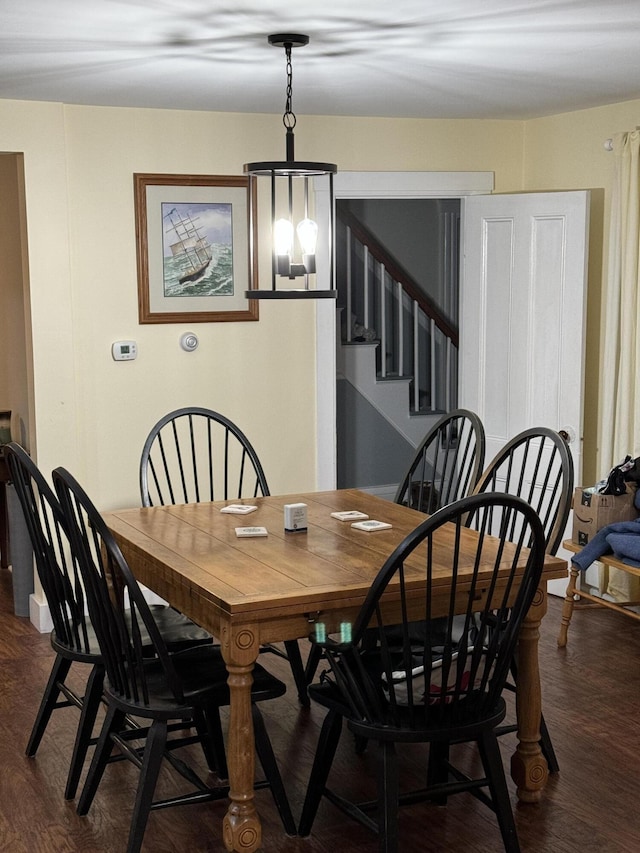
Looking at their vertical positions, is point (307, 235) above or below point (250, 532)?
above

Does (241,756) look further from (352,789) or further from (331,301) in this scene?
(331,301)

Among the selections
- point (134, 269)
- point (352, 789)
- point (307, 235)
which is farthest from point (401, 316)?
point (352, 789)

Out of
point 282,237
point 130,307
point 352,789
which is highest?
point 282,237

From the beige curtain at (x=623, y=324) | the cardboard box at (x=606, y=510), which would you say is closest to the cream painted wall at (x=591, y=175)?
the beige curtain at (x=623, y=324)

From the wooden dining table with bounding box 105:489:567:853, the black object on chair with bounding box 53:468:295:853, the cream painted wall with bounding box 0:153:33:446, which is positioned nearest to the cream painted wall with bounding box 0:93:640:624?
the cream painted wall with bounding box 0:153:33:446

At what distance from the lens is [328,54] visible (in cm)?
376

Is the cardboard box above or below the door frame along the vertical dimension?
below

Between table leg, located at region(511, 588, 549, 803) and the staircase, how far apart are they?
4.20 metres

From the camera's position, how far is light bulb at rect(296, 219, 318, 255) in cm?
335

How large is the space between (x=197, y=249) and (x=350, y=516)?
2.01 meters

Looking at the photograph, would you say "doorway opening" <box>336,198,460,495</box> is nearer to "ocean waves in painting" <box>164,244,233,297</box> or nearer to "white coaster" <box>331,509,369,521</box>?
"ocean waves in painting" <box>164,244,233,297</box>

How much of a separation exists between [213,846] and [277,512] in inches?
50.1

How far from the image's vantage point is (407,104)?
500 centimetres

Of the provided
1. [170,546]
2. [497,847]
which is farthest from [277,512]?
[497,847]
